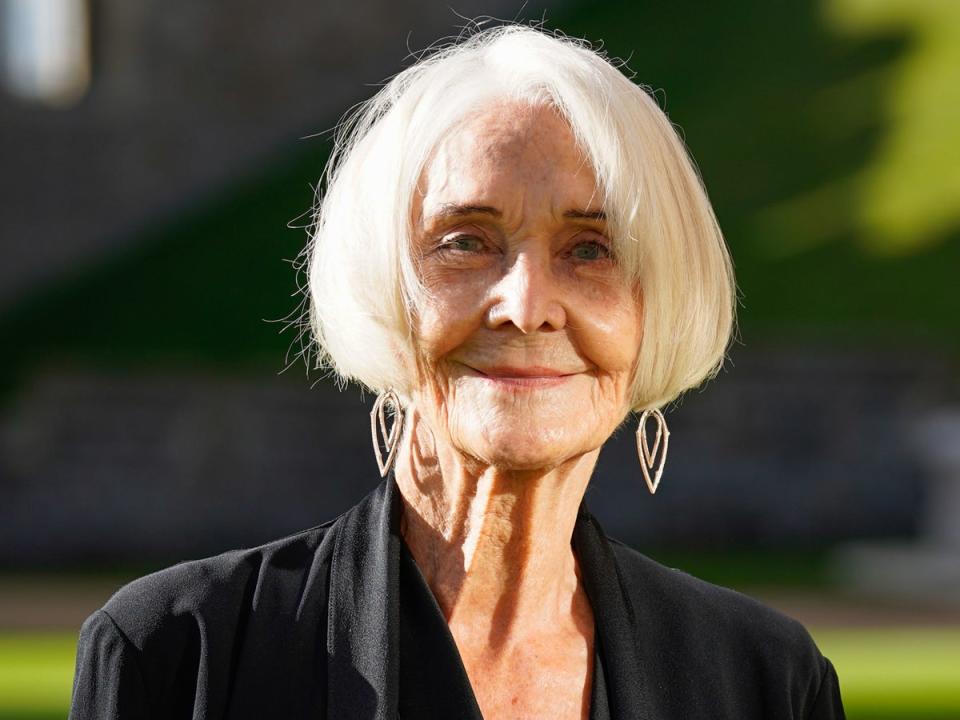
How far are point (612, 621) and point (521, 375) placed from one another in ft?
1.24

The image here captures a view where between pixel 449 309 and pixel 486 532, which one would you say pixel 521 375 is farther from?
pixel 486 532

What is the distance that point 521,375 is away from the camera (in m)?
1.99

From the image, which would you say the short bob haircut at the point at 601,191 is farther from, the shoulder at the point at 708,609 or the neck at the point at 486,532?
the shoulder at the point at 708,609

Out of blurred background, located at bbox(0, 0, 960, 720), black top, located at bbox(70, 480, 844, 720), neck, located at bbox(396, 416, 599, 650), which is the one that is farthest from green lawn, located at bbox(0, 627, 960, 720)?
neck, located at bbox(396, 416, 599, 650)

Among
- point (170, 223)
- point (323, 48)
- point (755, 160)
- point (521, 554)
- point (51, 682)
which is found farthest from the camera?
point (323, 48)

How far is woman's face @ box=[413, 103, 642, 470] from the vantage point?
198 cm

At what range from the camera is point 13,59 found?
20531mm

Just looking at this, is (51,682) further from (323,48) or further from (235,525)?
(323,48)

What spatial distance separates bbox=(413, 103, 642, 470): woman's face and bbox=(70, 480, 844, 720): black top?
0.22 m

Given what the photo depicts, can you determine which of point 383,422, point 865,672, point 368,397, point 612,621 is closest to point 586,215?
point 383,422

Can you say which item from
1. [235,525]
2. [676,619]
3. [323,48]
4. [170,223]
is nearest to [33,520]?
[235,525]

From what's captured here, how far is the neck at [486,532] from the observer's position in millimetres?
2090

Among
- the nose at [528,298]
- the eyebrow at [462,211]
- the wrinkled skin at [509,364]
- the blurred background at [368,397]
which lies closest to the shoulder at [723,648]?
the wrinkled skin at [509,364]

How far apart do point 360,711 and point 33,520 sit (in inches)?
550
